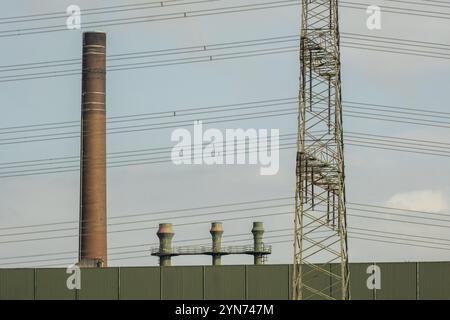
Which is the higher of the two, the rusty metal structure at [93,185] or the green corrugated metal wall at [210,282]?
the rusty metal structure at [93,185]

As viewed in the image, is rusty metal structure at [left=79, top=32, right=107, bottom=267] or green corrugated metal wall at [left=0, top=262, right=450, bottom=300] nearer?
green corrugated metal wall at [left=0, top=262, right=450, bottom=300]

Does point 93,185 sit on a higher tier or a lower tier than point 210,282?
higher

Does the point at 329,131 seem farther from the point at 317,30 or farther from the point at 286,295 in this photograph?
the point at 286,295

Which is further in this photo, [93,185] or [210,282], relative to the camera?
[93,185]

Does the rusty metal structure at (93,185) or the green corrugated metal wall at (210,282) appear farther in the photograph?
the rusty metal structure at (93,185)

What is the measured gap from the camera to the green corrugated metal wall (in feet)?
210

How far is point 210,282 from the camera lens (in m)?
66.0

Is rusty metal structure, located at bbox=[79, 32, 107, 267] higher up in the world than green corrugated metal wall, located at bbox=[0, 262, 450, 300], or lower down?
higher up

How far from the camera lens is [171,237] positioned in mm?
91500

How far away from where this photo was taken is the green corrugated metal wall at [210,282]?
64.1 m
